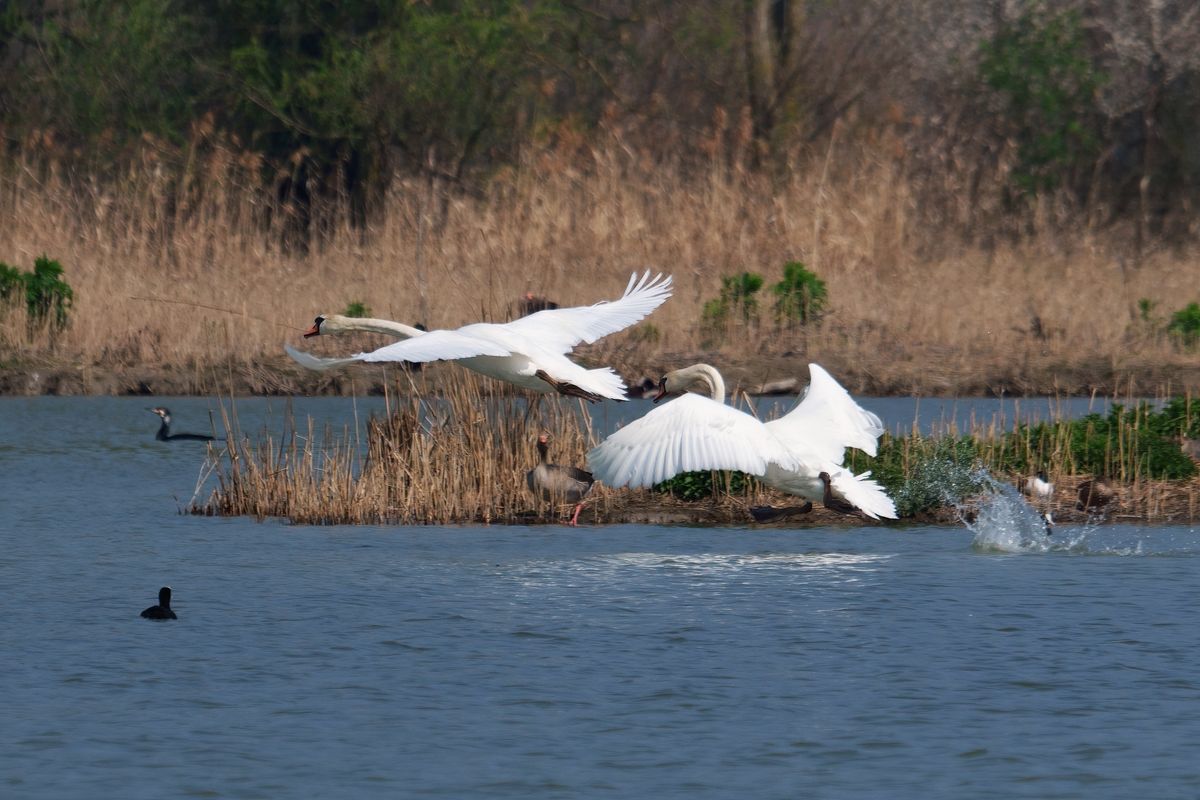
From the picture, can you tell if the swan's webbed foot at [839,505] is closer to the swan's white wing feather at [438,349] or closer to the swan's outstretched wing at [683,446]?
the swan's outstretched wing at [683,446]

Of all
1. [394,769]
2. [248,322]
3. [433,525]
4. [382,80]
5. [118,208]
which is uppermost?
[382,80]

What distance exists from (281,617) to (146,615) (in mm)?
621

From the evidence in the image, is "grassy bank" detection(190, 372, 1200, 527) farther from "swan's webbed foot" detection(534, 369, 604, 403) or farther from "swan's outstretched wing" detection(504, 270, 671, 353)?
"swan's webbed foot" detection(534, 369, 604, 403)

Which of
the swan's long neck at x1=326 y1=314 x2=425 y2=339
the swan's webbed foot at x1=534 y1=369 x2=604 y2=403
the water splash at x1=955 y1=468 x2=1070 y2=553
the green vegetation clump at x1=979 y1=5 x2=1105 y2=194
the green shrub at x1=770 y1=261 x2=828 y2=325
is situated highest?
the green vegetation clump at x1=979 y1=5 x2=1105 y2=194

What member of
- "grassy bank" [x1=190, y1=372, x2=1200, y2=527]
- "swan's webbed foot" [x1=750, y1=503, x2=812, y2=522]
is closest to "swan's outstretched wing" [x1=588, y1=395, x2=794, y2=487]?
"swan's webbed foot" [x1=750, y1=503, x2=812, y2=522]

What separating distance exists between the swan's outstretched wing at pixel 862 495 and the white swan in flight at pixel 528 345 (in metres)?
1.31

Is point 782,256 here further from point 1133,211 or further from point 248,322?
point 1133,211

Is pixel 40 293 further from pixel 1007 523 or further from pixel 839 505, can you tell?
pixel 1007 523

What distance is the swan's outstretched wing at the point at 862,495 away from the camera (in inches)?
450

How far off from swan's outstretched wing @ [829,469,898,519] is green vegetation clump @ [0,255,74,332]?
12.1 m

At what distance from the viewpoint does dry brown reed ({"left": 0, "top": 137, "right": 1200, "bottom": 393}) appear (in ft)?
70.9

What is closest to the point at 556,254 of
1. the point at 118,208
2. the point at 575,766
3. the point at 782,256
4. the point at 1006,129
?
the point at 782,256

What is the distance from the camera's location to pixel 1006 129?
31422mm

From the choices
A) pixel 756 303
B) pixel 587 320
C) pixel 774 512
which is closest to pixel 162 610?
pixel 587 320
